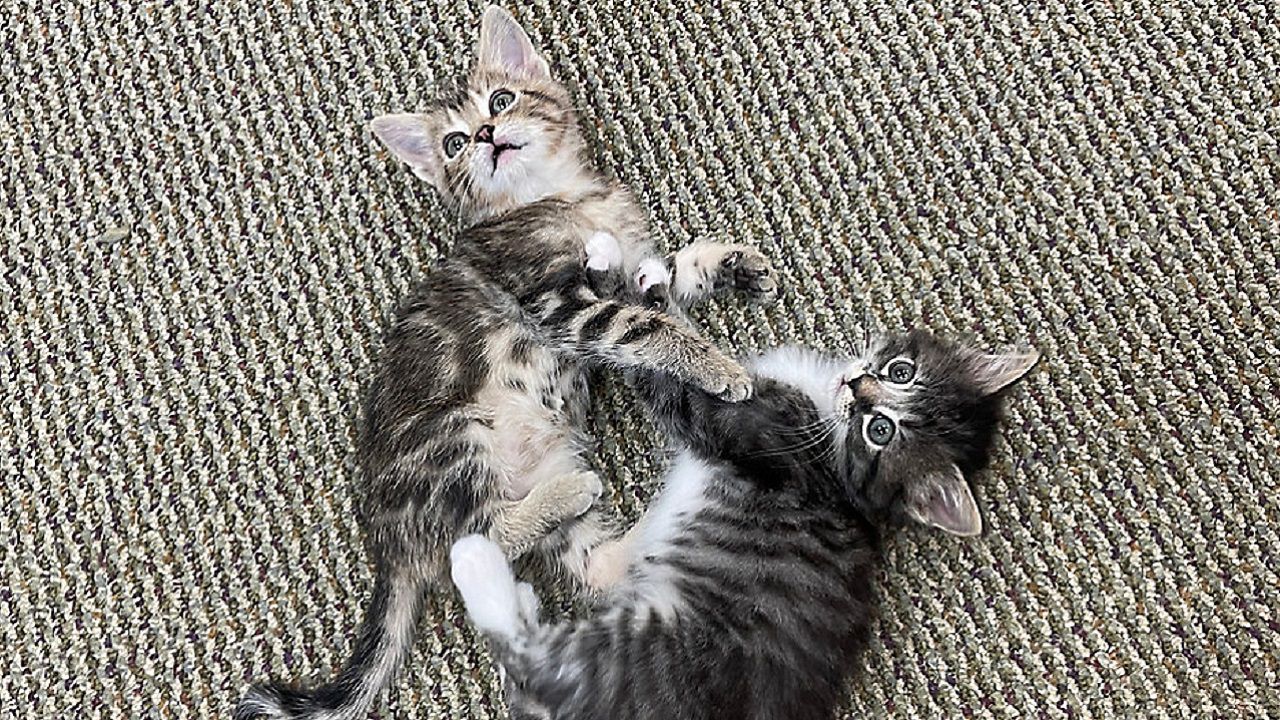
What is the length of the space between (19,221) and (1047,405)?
1.43m

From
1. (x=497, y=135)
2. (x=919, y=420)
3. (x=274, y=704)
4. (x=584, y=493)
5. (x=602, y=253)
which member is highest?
(x=497, y=135)

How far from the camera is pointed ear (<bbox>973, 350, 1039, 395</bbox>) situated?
1.31m

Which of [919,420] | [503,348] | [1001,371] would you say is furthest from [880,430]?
[503,348]

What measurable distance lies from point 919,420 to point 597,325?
0.41 meters

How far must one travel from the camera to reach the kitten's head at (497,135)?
→ 4.67 ft

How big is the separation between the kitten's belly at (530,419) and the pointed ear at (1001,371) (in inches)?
20.0

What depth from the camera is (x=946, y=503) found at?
1.26 m

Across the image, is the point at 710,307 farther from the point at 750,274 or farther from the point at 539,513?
the point at 539,513

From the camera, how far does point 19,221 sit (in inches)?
59.7

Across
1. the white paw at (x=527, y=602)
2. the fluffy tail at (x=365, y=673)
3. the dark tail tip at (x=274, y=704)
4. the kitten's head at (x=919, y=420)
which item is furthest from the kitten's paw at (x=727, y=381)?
the dark tail tip at (x=274, y=704)

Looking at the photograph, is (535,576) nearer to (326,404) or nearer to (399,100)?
(326,404)

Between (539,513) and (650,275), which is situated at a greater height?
(650,275)

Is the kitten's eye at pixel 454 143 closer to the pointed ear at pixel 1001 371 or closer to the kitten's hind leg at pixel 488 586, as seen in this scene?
the kitten's hind leg at pixel 488 586

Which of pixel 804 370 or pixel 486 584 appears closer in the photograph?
pixel 486 584
